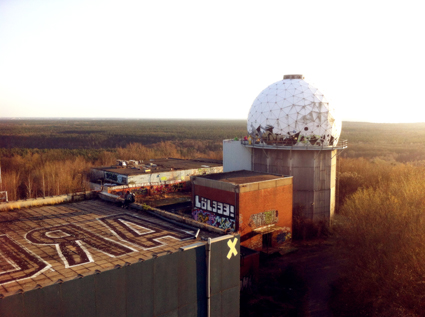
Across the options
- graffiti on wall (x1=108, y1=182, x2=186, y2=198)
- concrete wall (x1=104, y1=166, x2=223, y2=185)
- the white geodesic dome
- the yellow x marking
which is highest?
the white geodesic dome

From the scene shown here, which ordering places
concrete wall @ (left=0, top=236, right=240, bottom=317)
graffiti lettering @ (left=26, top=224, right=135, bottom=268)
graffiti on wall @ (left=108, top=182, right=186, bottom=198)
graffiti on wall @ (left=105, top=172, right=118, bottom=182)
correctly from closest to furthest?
concrete wall @ (left=0, top=236, right=240, bottom=317) → graffiti lettering @ (left=26, top=224, right=135, bottom=268) → graffiti on wall @ (left=108, top=182, right=186, bottom=198) → graffiti on wall @ (left=105, top=172, right=118, bottom=182)

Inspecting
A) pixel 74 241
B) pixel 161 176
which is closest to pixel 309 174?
pixel 161 176

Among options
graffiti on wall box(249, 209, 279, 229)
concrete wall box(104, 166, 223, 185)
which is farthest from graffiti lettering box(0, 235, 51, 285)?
concrete wall box(104, 166, 223, 185)

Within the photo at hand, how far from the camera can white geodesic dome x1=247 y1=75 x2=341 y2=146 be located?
27.7m

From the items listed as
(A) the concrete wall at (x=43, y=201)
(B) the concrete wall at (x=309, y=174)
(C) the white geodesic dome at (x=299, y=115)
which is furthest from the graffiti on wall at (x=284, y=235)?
(A) the concrete wall at (x=43, y=201)

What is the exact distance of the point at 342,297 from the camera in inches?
686

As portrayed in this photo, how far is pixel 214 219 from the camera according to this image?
24328 mm

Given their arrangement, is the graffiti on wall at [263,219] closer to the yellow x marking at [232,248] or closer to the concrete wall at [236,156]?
the concrete wall at [236,156]

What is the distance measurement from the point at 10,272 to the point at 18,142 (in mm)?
95610

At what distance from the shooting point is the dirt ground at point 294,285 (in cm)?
1681

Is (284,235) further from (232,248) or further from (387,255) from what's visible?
(232,248)

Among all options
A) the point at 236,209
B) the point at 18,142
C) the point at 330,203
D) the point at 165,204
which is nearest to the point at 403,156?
the point at 330,203

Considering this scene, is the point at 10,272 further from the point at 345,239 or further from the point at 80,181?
the point at 80,181

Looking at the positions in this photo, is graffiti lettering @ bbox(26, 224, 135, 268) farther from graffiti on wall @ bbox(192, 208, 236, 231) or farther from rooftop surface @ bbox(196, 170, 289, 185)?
rooftop surface @ bbox(196, 170, 289, 185)
